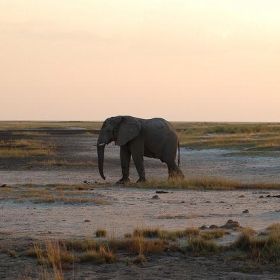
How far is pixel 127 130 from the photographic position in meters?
25.9

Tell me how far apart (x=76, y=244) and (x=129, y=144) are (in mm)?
14133

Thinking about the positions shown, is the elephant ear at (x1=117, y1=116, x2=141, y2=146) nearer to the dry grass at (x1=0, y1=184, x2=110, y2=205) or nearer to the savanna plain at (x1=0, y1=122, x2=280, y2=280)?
the savanna plain at (x1=0, y1=122, x2=280, y2=280)

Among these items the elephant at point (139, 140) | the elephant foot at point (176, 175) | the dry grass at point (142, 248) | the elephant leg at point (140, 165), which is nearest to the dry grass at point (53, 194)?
the elephant leg at point (140, 165)

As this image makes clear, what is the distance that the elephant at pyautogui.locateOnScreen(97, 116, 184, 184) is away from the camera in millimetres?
25953

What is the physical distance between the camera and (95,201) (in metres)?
18.9

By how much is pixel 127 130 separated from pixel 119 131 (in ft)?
1.24

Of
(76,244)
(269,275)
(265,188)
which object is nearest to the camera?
(269,275)

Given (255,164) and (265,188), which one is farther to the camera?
(255,164)

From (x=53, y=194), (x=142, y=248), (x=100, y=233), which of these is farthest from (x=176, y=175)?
(x=142, y=248)

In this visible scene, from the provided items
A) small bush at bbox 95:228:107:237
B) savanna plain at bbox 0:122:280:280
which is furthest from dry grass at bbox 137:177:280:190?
small bush at bbox 95:228:107:237

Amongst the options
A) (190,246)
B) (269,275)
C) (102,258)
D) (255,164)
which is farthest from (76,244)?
(255,164)

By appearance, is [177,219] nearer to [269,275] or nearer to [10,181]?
[269,275]

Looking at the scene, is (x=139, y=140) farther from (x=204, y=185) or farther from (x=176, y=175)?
(x=204, y=185)

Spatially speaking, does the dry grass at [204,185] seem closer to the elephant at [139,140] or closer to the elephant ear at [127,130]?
the elephant at [139,140]
